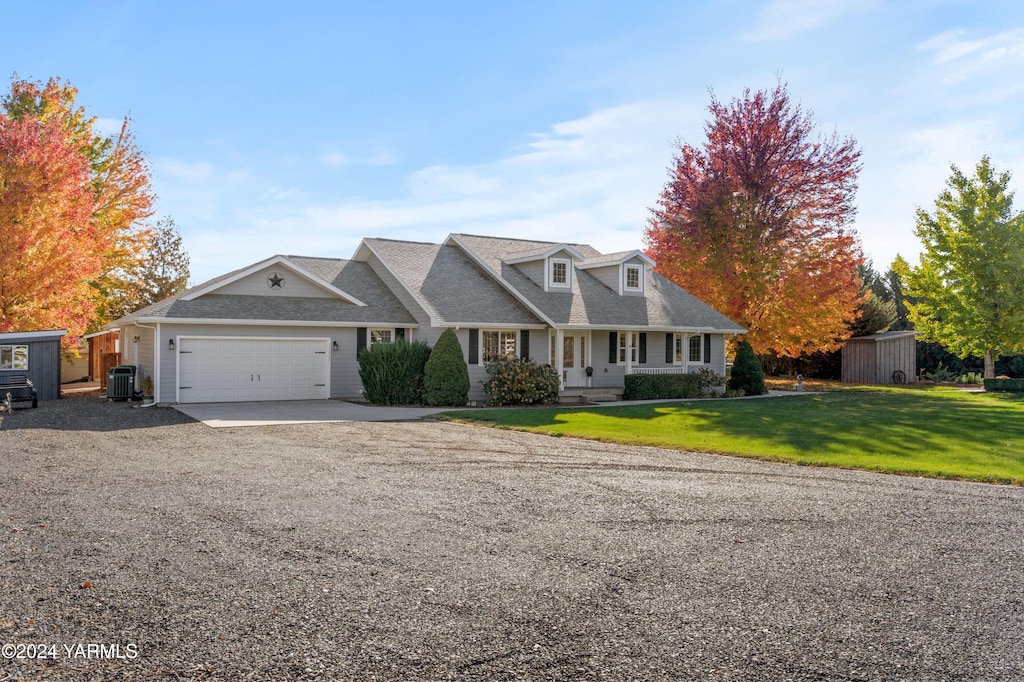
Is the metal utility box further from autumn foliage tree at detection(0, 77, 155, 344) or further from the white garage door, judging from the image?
autumn foliage tree at detection(0, 77, 155, 344)

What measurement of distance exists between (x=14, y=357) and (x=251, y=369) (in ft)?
24.2

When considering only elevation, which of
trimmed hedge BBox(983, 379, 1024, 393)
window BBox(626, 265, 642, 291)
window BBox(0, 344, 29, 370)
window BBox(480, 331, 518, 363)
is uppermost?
window BBox(626, 265, 642, 291)

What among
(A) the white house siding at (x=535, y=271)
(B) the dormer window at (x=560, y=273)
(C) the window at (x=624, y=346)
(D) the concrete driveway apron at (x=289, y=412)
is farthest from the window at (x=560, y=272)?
(D) the concrete driveway apron at (x=289, y=412)

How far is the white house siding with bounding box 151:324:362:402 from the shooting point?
70.5ft

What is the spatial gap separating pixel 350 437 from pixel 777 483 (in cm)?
803

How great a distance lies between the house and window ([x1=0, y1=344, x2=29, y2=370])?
9.94 ft

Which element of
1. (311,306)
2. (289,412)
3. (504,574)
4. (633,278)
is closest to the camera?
(504,574)

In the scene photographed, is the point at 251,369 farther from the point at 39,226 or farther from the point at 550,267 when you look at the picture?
the point at 550,267

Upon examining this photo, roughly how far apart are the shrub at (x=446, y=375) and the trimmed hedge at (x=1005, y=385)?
841 inches

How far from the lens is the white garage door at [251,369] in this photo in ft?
71.9

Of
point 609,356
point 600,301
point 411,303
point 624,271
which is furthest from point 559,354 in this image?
point 624,271

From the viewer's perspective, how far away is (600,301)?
27859 millimetres

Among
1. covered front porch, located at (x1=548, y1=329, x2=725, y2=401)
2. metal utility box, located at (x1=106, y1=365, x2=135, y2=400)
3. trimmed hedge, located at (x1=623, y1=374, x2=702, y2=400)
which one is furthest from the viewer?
covered front porch, located at (x1=548, y1=329, x2=725, y2=401)

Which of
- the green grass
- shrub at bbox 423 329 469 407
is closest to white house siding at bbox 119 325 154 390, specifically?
shrub at bbox 423 329 469 407
